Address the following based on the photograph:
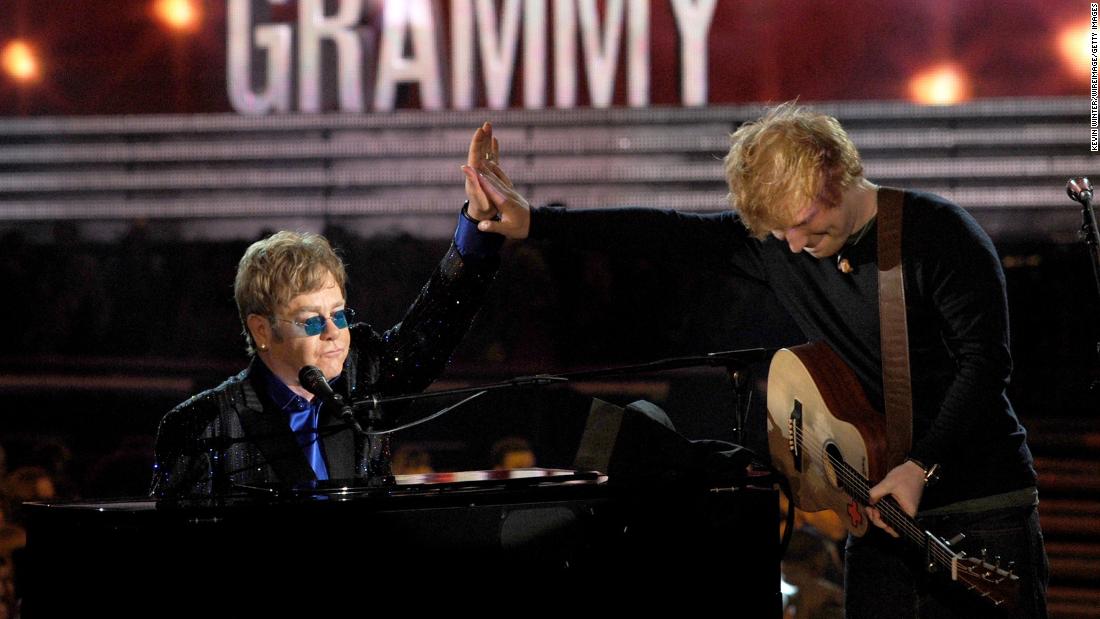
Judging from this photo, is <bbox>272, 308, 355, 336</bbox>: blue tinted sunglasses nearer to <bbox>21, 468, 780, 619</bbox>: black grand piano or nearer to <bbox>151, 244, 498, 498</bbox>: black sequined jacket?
<bbox>151, 244, 498, 498</bbox>: black sequined jacket

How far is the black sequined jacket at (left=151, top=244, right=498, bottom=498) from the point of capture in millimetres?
2855

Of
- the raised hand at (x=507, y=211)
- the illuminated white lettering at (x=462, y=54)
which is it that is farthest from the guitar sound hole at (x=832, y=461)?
the illuminated white lettering at (x=462, y=54)

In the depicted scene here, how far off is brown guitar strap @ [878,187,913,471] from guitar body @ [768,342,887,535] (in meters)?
0.04

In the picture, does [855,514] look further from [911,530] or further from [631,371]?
[631,371]

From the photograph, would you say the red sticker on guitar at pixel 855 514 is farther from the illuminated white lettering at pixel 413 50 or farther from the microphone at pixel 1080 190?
the illuminated white lettering at pixel 413 50

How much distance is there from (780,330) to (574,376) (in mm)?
3723

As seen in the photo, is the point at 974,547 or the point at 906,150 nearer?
the point at 974,547

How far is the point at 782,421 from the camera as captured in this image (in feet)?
9.73

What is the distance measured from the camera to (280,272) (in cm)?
300

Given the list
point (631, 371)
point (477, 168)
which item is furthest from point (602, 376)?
point (477, 168)

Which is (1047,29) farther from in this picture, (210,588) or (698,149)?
(210,588)

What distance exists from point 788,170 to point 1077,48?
3.89 meters

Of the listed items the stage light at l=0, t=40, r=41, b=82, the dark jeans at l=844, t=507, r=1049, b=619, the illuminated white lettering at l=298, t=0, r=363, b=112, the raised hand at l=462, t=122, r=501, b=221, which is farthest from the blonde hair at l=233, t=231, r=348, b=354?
the stage light at l=0, t=40, r=41, b=82

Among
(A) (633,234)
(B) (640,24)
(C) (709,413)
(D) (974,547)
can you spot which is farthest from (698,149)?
(D) (974,547)
